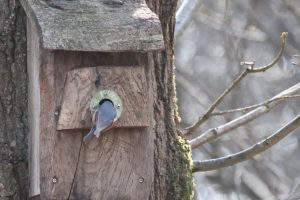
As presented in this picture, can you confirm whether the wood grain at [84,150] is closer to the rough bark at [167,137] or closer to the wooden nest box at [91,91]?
the wooden nest box at [91,91]

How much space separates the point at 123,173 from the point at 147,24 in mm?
440

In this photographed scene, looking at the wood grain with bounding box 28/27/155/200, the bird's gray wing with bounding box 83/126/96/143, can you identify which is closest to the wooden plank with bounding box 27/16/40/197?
the wood grain with bounding box 28/27/155/200

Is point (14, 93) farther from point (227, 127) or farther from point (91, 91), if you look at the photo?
point (227, 127)

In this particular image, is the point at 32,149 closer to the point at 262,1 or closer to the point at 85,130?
the point at 85,130

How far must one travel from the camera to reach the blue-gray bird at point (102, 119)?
89.0 inches

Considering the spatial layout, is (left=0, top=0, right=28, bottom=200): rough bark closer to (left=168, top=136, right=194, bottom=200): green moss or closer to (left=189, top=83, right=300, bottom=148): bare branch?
(left=168, top=136, right=194, bottom=200): green moss

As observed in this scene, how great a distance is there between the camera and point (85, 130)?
2.41 metres

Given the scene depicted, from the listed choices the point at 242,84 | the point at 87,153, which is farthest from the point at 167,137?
the point at 242,84

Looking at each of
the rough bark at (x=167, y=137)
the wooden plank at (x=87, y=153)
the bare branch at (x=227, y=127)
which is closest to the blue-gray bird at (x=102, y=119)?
the wooden plank at (x=87, y=153)

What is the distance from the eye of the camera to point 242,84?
6324 mm

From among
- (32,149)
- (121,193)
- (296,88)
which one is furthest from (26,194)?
(296,88)

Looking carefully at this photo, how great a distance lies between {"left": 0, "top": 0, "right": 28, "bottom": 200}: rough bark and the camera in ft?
8.77

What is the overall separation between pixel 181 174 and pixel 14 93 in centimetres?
64

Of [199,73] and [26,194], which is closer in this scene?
[26,194]
